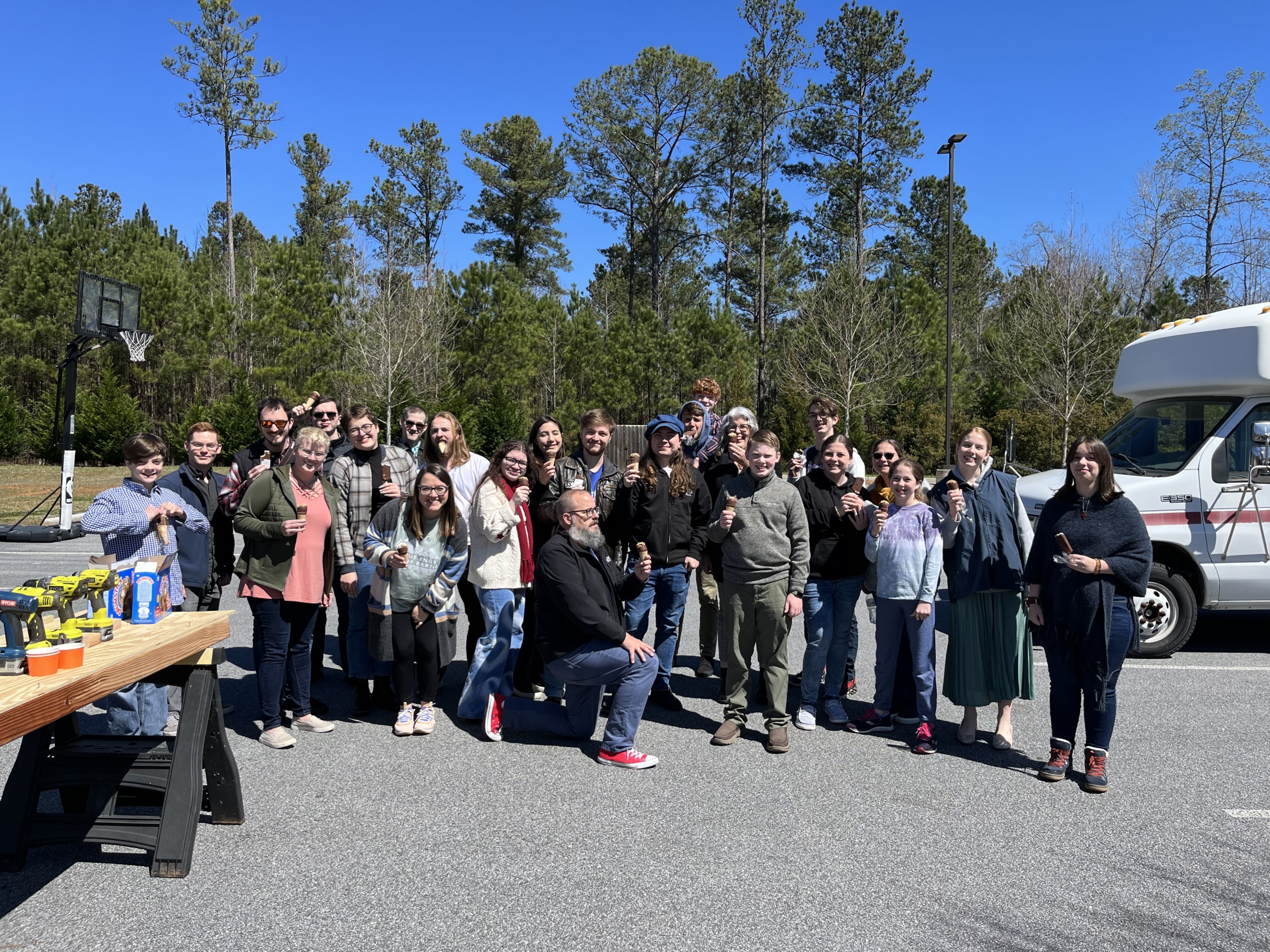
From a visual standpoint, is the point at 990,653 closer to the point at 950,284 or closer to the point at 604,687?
the point at 604,687

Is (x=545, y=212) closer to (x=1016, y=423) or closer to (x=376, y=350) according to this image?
(x=376, y=350)

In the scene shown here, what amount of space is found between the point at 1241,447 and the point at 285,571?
7.22 m

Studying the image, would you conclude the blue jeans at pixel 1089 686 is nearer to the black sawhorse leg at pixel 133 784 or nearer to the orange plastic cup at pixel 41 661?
the black sawhorse leg at pixel 133 784

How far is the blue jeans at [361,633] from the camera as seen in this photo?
20.0 ft

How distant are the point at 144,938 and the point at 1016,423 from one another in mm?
25888

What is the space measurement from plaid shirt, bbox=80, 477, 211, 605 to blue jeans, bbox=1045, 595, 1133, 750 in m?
4.80

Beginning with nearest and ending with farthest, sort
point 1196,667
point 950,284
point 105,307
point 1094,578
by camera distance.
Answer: point 1094,578 → point 1196,667 → point 105,307 → point 950,284

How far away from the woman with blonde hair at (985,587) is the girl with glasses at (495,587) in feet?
8.51

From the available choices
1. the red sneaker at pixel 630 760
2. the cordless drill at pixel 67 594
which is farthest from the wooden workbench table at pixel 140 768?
the red sneaker at pixel 630 760

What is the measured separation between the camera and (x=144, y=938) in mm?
3375

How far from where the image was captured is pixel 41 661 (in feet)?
11.1

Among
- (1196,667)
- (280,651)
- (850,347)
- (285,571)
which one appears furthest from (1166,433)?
(850,347)

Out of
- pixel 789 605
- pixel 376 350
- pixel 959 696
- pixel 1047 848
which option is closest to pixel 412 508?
pixel 789 605

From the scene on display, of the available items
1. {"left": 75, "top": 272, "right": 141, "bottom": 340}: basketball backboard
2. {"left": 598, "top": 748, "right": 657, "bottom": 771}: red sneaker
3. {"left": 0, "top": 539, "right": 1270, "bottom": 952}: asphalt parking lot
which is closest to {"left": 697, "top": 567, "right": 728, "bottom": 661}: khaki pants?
{"left": 0, "top": 539, "right": 1270, "bottom": 952}: asphalt parking lot
